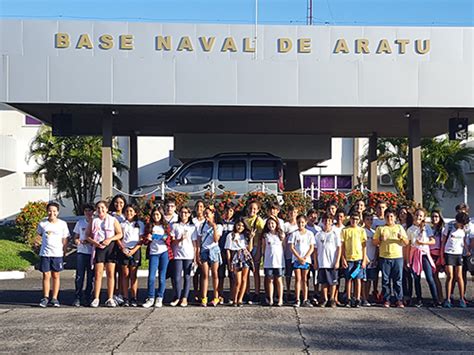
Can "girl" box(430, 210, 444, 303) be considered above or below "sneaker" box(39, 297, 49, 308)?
above

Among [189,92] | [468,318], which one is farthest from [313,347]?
[189,92]

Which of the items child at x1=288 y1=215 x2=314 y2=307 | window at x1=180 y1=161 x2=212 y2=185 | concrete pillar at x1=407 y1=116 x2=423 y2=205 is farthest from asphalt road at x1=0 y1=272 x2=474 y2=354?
window at x1=180 y1=161 x2=212 y2=185

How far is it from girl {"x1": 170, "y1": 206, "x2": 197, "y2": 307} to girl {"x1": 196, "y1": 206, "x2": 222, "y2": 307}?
12 cm

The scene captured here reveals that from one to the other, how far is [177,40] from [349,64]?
380cm

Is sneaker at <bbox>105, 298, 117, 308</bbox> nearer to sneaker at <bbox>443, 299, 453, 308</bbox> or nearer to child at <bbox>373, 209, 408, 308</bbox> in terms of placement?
child at <bbox>373, 209, 408, 308</bbox>

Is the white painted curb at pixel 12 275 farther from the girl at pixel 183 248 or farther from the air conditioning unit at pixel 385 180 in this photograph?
the air conditioning unit at pixel 385 180

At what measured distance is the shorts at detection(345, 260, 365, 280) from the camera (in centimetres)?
1115

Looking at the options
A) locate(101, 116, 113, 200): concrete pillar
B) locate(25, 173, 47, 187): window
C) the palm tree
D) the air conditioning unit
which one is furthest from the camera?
locate(25, 173, 47, 187): window

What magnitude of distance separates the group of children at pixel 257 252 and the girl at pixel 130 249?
2cm

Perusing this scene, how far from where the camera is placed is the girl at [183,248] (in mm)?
11188

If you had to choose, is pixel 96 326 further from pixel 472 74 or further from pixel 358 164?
pixel 358 164

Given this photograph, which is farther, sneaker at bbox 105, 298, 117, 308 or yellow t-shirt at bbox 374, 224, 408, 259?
sneaker at bbox 105, 298, 117, 308

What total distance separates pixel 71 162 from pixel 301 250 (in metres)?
18.4

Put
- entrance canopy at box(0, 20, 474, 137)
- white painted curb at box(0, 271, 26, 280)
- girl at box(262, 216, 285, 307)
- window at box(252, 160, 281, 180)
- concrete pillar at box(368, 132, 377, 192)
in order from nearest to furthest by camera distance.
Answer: girl at box(262, 216, 285, 307)
white painted curb at box(0, 271, 26, 280)
entrance canopy at box(0, 20, 474, 137)
window at box(252, 160, 281, 180)
concrete pillar at box(368, 132, 377, 192)
